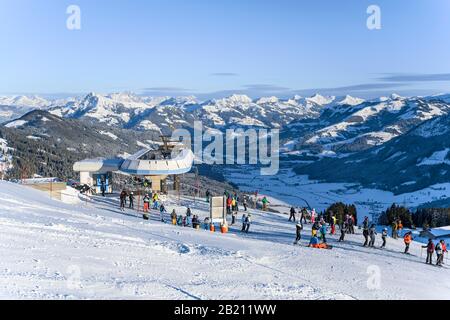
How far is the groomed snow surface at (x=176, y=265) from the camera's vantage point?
15.6 metres

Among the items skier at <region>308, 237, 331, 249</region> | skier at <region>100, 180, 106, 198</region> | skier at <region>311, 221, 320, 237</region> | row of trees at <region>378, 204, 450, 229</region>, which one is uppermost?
skier at <region>311, 221, 320, 237</region>

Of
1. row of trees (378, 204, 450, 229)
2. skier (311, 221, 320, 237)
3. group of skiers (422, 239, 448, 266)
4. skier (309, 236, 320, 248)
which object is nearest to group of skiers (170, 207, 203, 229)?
skier (311, 221, 320, 237)

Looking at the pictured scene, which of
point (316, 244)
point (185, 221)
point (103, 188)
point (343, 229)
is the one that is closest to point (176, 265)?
point (316, 244)

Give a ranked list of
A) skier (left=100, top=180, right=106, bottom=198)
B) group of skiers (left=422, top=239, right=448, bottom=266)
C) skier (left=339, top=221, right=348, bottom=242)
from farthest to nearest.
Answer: skier (left=100, top=180, right=106, bottom=198) < skier (left=339, top=221, right=348, bottom=242) < group of skiers (left=422, top=239, right=448, bottom=266)

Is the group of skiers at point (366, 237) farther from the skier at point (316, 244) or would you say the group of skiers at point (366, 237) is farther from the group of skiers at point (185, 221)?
the group of skiers at point (185, 221)

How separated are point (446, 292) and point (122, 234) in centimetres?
1427

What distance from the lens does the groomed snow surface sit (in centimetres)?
1563

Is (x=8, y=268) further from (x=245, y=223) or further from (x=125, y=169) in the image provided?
(x=125, y=169)

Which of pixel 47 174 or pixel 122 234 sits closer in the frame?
pixel 122 234

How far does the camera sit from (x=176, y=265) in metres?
19.2

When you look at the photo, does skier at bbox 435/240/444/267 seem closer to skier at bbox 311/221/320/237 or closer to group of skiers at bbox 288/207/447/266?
group of skiers at bbox 288/207/447/266

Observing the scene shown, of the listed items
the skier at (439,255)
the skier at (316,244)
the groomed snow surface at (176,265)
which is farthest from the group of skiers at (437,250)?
the skier at (316,244)
